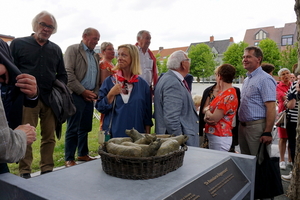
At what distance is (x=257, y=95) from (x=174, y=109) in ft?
4.21

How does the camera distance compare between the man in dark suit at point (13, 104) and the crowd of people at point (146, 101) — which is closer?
the man in dark suit at point (13, 104)

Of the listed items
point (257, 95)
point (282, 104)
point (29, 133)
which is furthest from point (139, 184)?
point (282, 104)

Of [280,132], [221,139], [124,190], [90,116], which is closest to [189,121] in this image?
[221,139]

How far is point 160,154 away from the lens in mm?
1553

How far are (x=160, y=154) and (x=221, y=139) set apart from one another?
1967 millimetres

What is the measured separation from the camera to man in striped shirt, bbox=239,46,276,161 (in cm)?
338

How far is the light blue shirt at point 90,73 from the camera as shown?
4.32 m

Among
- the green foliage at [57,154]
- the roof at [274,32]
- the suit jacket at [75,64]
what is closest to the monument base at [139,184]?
the suit jacket at [75,64]

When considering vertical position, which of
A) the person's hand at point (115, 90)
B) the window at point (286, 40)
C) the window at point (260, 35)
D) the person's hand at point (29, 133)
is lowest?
the person's hand at point (29, 133)

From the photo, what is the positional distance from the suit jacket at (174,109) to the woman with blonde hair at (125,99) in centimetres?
16

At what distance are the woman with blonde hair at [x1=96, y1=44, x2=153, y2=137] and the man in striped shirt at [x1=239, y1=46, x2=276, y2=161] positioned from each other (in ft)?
4.56

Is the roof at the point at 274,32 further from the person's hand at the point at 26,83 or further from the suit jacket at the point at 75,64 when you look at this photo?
the person's hand at the point at 26,83

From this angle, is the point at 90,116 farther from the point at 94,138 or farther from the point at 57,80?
the point at 94,138

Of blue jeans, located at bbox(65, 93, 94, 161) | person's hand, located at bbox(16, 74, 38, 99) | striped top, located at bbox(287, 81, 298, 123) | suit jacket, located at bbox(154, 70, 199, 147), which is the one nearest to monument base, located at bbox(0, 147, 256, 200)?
person's hand, located at bbox(16, 74, 38, 99)
